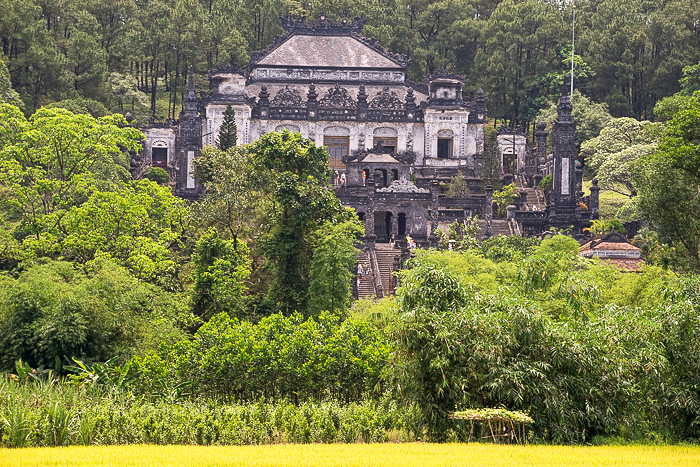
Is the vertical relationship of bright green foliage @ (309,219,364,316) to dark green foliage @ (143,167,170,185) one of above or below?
below

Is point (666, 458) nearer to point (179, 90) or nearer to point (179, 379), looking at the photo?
point (179, 379)

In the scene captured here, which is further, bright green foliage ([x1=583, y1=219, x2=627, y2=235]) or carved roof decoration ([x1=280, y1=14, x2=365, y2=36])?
carved roof decoration ([x1=280, y1=14, x2=365, y2=36])

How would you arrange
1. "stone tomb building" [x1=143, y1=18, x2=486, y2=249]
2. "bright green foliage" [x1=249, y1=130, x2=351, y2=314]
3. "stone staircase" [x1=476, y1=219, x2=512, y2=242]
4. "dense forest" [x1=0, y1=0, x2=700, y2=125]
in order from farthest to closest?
"dense forest" [x1=0, y1=0, x2=700, y2=125] < "stone tomb building" [x1=143, y1=18, x2=486, y2=249] < "stone staircase" [x1=476, y1=219, x2=512, y2=242] < "bright green foliage" [x1=249, y1=130, x2=351, y2=314]

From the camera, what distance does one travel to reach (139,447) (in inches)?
830

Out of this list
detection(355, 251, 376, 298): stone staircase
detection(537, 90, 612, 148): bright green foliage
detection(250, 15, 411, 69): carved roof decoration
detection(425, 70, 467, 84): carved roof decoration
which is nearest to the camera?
detection(355, 251, 376, 298): stone staircase

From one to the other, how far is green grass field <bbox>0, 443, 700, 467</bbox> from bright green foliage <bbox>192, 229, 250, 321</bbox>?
1427 cm

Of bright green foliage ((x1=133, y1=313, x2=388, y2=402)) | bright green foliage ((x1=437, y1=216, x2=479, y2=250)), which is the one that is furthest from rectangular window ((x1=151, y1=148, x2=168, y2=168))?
bright green foliage ((x1=133, y1=313, x2=388, y2=402))

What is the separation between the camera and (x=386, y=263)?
49344 millimetres

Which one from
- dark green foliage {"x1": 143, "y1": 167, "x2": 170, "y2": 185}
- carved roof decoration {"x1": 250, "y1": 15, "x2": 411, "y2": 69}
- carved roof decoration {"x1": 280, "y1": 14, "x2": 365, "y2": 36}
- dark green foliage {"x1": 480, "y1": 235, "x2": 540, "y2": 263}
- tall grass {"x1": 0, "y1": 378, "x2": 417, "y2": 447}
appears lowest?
tall grass {"x1": 0, "y1": 378, "x2": 417, "y2": 447}

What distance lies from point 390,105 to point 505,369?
45.2 meters

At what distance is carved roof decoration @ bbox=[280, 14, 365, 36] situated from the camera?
71938mm

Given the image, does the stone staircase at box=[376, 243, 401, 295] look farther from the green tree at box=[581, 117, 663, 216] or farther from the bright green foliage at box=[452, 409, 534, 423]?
the bright green foliage at box=[452, 409, 534, 423]

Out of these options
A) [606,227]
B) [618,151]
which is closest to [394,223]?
[606,227]

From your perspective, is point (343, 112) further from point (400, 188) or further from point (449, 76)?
point (400, 188)
